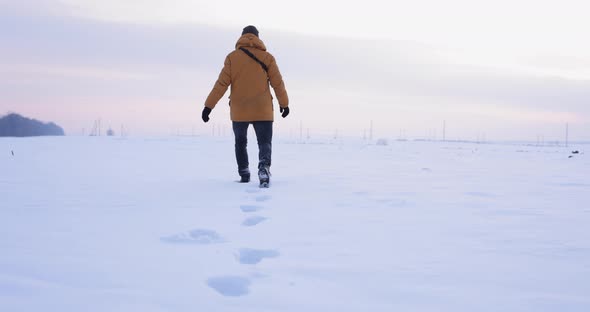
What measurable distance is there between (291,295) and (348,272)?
16.1 inches

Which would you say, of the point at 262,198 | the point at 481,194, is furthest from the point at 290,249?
the point at 481,194

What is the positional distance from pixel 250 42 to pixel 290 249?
3.40 meters

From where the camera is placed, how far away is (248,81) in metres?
5.27

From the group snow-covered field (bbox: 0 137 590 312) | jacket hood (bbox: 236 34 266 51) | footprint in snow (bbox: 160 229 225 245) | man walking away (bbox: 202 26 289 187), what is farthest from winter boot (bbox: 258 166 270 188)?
footprint in snow (bbox: 160 229 225 245)

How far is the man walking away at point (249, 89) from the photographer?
5.24 meters

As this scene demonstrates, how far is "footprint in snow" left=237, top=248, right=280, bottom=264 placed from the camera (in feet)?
7.71

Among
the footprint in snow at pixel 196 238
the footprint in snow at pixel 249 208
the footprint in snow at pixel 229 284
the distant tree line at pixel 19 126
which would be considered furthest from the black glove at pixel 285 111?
the distant tree line at pixel 19 126

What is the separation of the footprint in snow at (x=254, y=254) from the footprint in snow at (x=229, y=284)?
0.34 meters

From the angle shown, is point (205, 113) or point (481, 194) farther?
point (205, 113)

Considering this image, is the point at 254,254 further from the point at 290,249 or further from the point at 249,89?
the point at 249,89

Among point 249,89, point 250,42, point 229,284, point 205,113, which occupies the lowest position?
point 229,284

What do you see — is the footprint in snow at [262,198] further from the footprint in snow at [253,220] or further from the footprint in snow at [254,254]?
the footprint in snow at [254,254]

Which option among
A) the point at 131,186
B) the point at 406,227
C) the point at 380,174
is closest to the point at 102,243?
the point at 406,227

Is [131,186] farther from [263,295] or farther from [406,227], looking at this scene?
[263,295]
